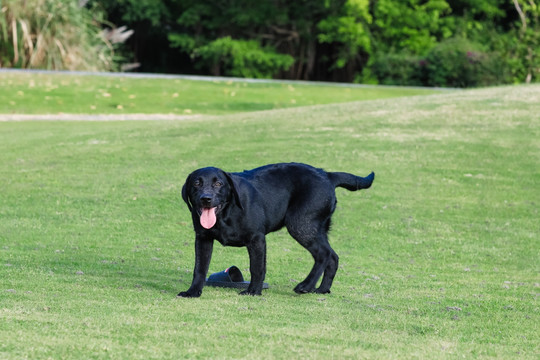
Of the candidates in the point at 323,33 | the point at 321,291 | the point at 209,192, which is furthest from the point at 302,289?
the point at 323,33

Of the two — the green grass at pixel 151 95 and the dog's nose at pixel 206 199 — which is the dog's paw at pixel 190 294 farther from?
the green grass at pixel 151 95

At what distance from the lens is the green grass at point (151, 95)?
25298 mm

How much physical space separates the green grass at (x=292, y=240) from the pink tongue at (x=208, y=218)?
23.7 inches

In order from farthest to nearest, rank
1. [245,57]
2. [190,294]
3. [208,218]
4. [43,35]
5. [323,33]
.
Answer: [323,33]
[245,57]
[43,35]
[190,294]
[208,218]

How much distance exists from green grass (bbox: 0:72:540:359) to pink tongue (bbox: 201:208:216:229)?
60 cm

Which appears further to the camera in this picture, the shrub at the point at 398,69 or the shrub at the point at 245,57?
the shrub at the point at 245,57

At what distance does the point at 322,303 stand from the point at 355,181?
52.5 inches

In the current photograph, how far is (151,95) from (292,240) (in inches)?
671

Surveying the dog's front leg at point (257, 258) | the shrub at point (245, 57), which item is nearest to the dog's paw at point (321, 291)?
the dog's front leg at point (257, 258)

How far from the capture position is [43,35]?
105ft

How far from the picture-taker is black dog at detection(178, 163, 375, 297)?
6.73 m

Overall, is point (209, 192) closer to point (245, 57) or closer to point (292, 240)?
point (292, 240)

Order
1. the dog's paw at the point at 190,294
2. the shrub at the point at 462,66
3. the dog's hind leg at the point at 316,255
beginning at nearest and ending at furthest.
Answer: the dog's paw at the point at 190,294, the dog's hind leg at the point at 316,255, the shrub at the point at 462,66

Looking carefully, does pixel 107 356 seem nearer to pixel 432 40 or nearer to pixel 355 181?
pixel 355 181
